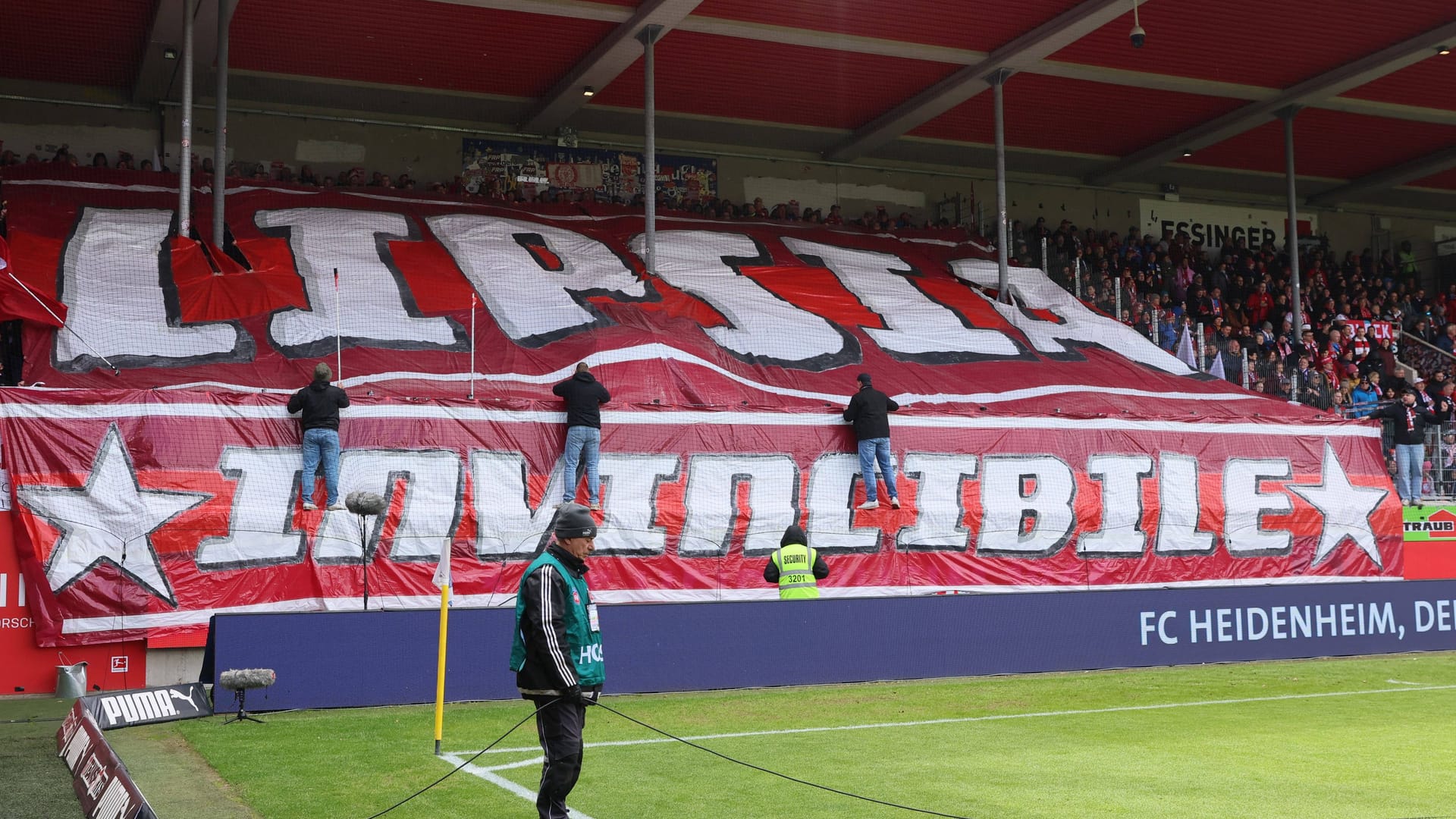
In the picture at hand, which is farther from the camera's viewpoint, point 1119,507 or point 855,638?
point 1119,507

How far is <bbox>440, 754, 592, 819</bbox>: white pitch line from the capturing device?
27.9 feet

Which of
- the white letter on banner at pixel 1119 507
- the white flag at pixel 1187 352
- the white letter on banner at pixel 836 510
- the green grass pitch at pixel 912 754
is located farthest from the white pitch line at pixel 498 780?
the white flag at pixel 1187 352

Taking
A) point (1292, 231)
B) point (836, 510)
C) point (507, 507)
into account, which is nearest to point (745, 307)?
point (836, 510)

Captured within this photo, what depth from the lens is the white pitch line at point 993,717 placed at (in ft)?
35.8

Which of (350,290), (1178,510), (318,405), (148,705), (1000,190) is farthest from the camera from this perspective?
(1000,190)

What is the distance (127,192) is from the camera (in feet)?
75.8

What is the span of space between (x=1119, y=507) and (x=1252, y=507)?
2.87 m

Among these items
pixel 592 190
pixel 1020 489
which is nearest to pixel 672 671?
pixel 1020 489

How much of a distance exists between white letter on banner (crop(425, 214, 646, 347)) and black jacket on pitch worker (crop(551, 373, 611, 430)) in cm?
284

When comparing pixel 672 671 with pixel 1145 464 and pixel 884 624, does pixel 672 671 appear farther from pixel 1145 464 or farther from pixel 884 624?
pixel 1145 464

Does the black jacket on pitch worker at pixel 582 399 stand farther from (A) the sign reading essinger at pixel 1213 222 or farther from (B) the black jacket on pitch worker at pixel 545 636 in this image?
(A) the sign reading essinger at pixel 1213 222

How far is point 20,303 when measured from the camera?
57.7 ft

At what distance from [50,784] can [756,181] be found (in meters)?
24.6

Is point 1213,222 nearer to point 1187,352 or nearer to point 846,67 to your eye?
point 1187,352
